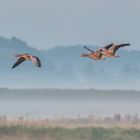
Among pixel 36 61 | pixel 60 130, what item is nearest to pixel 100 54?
pixel 36 61

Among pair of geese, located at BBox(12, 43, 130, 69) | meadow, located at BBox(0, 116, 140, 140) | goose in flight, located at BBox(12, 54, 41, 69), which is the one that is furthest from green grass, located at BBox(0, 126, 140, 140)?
pair of geese, located at BBox(12, 43, 130, 69)

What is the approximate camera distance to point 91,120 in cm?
4550

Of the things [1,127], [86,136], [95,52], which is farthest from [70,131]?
[95,52]

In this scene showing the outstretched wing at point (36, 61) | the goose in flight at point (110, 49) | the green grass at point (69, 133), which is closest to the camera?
the outstretched wing at point (36, 61)

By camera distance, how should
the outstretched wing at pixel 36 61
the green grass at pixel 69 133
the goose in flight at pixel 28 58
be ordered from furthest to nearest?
the green grass at pixel 69 133 → the goose in flight at pixel 28 58 → the outstretched wing at pixel 36 61

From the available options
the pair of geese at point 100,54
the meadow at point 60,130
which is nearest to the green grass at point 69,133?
the meadow at point 60,130

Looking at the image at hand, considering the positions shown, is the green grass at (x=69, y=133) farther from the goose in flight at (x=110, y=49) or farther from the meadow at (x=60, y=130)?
the goose in flight at (x=110, y=49)

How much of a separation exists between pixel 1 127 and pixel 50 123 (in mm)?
2581

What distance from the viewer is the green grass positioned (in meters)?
41.8

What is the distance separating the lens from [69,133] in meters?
42.6

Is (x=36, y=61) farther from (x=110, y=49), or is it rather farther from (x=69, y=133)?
(x=69, y=133)

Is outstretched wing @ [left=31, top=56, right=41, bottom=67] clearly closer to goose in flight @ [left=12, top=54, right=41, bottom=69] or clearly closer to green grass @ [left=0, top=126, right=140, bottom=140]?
goose in flight @ [left=12, top=54, right=41, bottom=69]

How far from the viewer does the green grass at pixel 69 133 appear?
4175cm

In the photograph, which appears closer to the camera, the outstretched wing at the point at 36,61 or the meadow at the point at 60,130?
the outstretched wing at the point at 36,61
